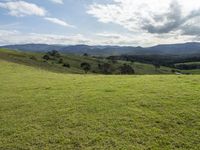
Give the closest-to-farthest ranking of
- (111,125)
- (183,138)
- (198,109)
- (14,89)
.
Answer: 1. (183,138)
2. (111,125)
3. (198,109)
4. (14,89)

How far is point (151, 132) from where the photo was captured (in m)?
12.6

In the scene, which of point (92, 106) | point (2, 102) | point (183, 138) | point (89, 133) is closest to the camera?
point (183, 138)

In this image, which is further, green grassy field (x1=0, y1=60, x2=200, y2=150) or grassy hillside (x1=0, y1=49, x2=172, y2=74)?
grassy hillside (x1=0, y1=49, x2=172, y2=74)

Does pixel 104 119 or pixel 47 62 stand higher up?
pixel 104 119

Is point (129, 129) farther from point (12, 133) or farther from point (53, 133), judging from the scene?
point (12, 133)

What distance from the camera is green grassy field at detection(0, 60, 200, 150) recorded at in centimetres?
1187

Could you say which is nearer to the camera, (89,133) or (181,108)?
(89,133)

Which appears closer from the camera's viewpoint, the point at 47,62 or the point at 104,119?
the point at 104,119

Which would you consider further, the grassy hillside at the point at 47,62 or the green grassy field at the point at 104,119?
the grassy hillside at the point at 47,62

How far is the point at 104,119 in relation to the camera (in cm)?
1444

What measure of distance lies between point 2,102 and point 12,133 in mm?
7198

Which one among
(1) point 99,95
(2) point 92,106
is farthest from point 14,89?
(2) point 92,106

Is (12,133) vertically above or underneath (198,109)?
underneath

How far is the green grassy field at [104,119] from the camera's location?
1187cm
